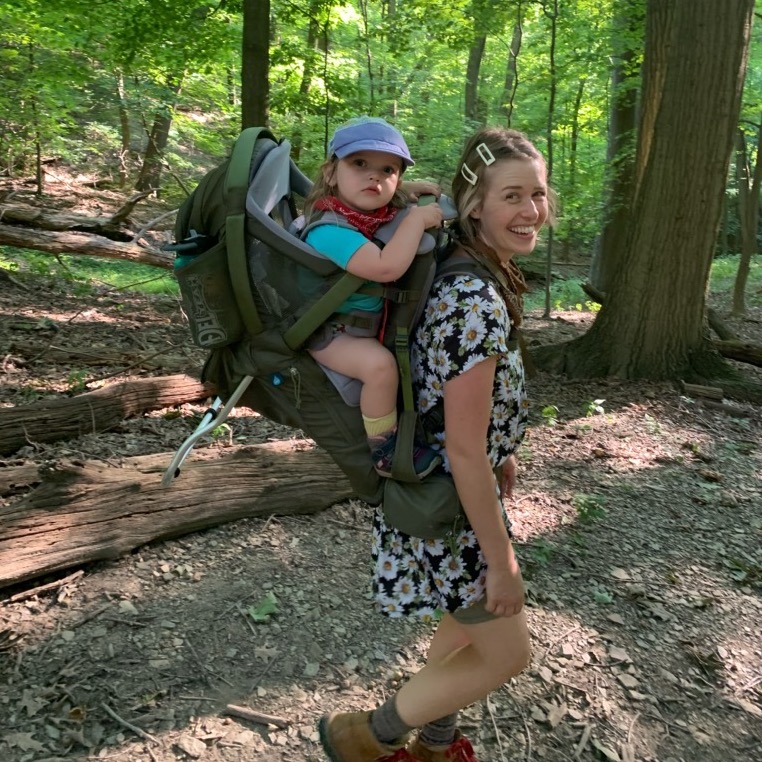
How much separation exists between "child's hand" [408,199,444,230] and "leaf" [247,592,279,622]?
Answer: 6.86 feet

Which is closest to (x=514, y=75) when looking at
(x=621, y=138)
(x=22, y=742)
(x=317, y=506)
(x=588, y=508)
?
(x=621, y=138)

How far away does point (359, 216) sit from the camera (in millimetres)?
1591

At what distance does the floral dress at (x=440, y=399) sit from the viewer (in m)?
1.44

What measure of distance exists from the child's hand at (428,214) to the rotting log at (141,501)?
7.75 feet

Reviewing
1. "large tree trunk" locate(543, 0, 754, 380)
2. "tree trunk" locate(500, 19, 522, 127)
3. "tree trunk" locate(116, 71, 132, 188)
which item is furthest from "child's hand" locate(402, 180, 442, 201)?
"tree trunk" locate(116, 71, 132, 188)

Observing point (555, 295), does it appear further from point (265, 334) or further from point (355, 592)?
point (265, 334)

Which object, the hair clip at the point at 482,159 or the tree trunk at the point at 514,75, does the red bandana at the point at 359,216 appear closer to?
the hair clip at the point at 482,159

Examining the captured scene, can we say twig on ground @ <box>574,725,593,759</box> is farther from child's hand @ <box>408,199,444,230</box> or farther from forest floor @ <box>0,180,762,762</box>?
child's hand @ <box>408,199,444,230</box>

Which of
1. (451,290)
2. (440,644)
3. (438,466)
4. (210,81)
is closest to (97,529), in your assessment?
(440,644)

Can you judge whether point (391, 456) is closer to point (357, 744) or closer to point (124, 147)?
point (357, 744)

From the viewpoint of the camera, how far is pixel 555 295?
13.5 meters

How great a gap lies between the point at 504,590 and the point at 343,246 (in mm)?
930

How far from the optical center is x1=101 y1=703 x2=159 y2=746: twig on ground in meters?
2.26

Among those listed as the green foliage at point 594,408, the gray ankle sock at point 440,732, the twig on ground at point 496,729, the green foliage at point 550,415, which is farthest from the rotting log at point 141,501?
the green foliage at point 594,408
